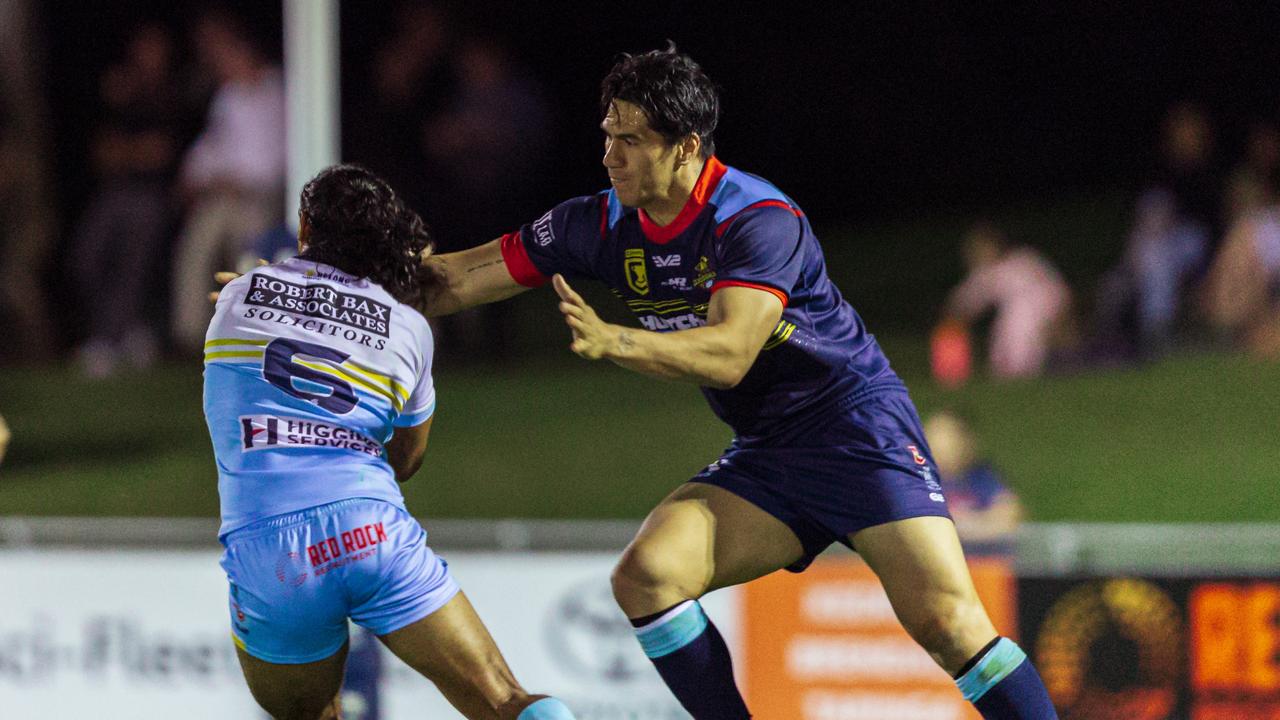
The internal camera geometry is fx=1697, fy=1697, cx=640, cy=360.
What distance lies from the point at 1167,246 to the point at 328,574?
8.14 m

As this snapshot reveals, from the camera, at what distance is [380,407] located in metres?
4.20

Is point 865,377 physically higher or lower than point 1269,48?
lower

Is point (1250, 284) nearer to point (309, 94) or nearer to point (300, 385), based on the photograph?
point (309, 94)

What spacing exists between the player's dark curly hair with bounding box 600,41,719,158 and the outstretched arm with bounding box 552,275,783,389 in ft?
1.60

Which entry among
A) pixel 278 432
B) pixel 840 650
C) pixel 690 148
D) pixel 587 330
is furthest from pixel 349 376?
pixel 840 650

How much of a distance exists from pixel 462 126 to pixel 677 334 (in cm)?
790

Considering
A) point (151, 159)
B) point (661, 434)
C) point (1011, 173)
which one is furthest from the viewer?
point (1011, 173)

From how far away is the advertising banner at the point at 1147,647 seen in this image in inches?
276

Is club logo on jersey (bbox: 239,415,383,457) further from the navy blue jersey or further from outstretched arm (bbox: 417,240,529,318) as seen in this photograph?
the navy blue jersey

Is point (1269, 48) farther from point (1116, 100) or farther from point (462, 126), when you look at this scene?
point (462, 126)

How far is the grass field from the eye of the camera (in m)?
10.1

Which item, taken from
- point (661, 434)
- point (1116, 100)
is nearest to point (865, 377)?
point (661, 434)

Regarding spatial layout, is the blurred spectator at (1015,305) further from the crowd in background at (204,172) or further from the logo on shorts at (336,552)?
the logo on shorts at (336,552)

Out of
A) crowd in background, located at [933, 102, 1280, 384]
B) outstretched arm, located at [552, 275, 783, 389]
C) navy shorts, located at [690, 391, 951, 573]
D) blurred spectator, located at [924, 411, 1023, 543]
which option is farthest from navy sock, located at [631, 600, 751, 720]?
crowd in background, located at [933, 102, 1280, 384]
